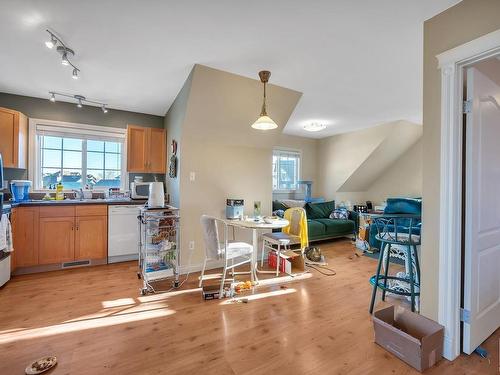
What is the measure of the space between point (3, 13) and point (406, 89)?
13.9ft

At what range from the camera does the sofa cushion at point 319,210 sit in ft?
17.6

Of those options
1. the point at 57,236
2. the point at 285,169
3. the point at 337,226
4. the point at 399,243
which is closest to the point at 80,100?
the point at 57,236

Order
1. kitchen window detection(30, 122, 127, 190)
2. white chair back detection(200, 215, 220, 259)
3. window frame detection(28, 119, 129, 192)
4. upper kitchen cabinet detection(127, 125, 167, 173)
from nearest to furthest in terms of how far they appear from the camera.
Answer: white chair back detection(200, 215, 220, 259) < window frame detection(28, 119, 129, 192) < kitchen window detection(30, 122, 127, 190) < upper kitchen cabinet detection(127, 125, 167, 173)

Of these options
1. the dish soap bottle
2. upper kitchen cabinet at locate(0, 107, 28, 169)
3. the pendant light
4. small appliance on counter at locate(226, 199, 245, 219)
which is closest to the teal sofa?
small appliance on counter at locate(226, 199, 245, 219)

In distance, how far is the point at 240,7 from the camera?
1739 millimetres

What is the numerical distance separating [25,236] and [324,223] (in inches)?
191

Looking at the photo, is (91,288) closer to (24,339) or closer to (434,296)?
(24,339)

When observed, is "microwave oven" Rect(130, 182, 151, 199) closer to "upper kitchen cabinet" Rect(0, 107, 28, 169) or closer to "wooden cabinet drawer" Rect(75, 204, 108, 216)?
"wooden cabinet drawer" Rect(75, 204, 108, 216)

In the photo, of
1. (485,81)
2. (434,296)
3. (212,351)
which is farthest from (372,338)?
(485,81)

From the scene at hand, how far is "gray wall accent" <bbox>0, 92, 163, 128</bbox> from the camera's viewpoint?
348 centimetres

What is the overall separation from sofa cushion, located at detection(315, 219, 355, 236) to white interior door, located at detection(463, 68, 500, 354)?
309 cm

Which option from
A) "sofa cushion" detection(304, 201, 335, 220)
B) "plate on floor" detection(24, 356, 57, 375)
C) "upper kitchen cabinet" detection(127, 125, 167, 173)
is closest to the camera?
"plate on floor" detection(24, 356, 57, 375)

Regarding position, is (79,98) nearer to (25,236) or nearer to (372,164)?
(25,236)

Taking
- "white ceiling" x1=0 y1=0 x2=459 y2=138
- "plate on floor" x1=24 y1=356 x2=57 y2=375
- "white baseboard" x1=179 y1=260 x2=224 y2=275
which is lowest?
"plate on floor" x1=24 y1=356 x2=57 y2=375
